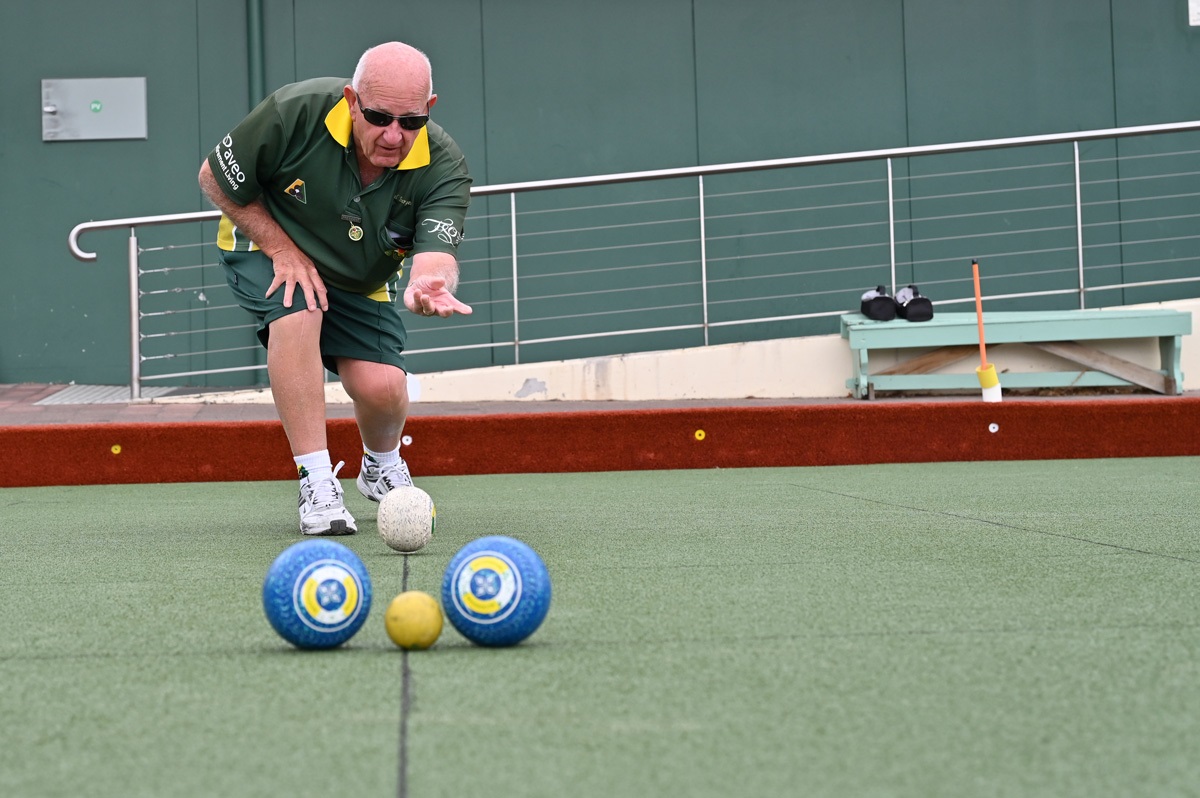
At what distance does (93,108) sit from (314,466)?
5755 mm

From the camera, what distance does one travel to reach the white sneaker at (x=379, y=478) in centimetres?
383

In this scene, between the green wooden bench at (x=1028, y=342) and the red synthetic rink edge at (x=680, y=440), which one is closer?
the red synthetic rink edge at (x=680, y=440)

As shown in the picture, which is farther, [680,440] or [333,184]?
[680,440]

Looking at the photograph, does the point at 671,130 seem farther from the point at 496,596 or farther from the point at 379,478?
the point at 496,596

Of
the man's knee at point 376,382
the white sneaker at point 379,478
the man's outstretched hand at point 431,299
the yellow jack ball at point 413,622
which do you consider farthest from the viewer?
the white sneaker at point 379,478

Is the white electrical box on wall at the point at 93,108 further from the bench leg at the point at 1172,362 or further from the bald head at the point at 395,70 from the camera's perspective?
the bench leg at the point at 1172,362

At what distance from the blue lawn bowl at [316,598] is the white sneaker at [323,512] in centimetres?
146

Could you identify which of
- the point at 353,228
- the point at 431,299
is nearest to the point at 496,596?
the point at 431,299

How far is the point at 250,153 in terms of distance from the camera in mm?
3371

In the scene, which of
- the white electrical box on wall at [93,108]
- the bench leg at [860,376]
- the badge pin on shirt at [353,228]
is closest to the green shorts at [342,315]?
the badge pin on shirt at [353,228]

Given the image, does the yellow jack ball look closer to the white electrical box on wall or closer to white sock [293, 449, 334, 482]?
white sock [293, 449, 334, 482]

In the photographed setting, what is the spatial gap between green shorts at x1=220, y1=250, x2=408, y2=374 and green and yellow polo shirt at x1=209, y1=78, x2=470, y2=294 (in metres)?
0.07

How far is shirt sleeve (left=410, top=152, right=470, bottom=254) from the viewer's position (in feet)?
11.1

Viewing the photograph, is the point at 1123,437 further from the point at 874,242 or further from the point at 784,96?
the point at 784,96
